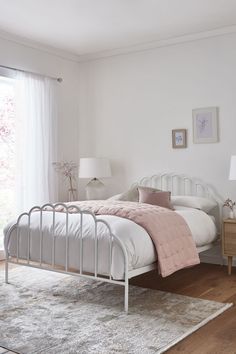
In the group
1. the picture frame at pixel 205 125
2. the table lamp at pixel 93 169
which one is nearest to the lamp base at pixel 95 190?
the table lamp at pixel 93 169

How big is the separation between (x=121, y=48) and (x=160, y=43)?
1.88ft

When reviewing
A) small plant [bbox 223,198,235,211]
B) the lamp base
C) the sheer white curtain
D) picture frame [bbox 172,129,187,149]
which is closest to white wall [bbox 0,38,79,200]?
the sheer white curtain

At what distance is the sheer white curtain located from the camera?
5.24m

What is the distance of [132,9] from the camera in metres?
4.32

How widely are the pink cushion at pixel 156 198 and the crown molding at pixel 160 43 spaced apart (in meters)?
1.87

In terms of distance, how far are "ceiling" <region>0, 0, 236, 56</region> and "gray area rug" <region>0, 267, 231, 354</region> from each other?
263 cm

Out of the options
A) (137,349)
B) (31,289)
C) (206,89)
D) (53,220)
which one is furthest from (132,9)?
(137,349)

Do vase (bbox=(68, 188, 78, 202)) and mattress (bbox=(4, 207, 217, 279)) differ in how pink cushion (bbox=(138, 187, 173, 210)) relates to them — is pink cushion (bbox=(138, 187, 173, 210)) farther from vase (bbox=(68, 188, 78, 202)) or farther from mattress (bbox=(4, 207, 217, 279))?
vase (bbox=(68, 188, 78, 202))

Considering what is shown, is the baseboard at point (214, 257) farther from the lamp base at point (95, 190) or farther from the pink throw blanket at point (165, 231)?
the lamp base at point (95, 190)

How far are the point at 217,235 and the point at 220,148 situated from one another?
3.22 feet

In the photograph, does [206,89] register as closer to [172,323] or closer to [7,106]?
[7,106]

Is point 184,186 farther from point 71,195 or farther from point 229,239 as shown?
point 71,195

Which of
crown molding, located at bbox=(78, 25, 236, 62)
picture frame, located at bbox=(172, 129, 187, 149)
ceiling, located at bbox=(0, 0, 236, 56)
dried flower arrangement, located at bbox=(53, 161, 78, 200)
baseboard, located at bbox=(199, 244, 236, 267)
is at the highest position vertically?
ceiling, located at bbox=(0, 0, 236, 56)

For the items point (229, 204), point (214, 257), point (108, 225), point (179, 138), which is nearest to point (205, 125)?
point (179, 138)
